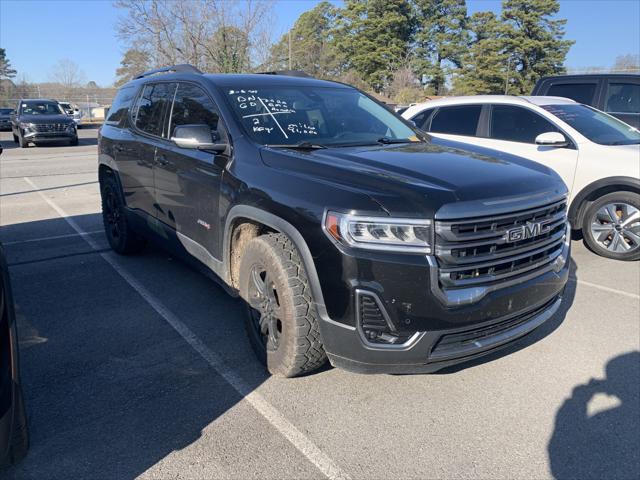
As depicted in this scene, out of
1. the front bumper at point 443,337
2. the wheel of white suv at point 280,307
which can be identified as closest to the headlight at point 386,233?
the front bumper at point 443,337

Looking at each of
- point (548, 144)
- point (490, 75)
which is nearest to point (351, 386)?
point (548, 144)

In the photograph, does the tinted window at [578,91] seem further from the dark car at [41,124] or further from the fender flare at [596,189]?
the dark car at [41,124]

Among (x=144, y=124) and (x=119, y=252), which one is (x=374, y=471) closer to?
(x=144, y=124)

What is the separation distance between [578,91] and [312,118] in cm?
709

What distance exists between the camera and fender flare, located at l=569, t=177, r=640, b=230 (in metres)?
5.87

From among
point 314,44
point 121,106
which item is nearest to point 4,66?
point 314,44

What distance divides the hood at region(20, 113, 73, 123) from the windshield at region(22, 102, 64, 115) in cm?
65

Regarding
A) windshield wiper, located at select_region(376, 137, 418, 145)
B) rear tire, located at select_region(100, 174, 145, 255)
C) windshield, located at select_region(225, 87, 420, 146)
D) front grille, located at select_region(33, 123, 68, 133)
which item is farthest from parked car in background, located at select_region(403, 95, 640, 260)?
front grille, located at select_region(33, 123, 68, 133)

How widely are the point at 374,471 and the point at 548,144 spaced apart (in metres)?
4.96

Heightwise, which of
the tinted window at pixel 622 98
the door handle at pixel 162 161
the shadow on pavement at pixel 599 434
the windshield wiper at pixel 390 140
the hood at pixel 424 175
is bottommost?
the shadow on pavement at pixel 599 434

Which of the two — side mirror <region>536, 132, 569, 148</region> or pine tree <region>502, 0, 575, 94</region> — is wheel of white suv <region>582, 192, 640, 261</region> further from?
pine tree <region>502, 0, 575, 94</region>

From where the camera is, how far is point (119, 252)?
5.90 meters

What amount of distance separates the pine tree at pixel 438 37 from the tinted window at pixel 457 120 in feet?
155

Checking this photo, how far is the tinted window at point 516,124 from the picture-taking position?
6.61 m
